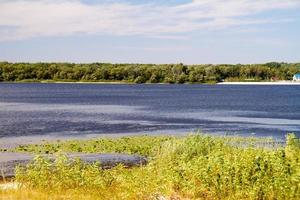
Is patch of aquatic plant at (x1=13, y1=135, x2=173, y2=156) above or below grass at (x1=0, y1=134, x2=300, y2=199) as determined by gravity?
below

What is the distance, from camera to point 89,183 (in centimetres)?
1925

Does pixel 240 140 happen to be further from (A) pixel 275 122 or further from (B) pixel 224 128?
(A) pixel 275 122

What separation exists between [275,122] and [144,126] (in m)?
16.8

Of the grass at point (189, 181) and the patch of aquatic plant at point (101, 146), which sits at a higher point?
the grass at point (189, 181)

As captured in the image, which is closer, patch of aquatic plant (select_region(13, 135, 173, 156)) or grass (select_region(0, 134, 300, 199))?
grass (select_region(0, 134, 300, 199))

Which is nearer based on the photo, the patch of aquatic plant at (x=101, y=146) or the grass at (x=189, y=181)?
the grass at (x=189, y=181)

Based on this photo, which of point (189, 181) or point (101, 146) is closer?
point (189, 181)

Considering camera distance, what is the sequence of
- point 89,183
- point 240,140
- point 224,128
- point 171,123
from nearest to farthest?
point 89,183 → point 240,140 → point 224,128 → point 171,123

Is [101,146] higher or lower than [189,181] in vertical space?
lower

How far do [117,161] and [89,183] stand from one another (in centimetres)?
1650

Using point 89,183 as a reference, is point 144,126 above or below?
below

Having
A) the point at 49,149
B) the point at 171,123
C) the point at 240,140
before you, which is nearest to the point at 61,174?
the point at 49,149

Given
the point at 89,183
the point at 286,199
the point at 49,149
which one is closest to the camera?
the point at 286,199

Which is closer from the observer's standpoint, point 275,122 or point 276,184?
point 276,184
